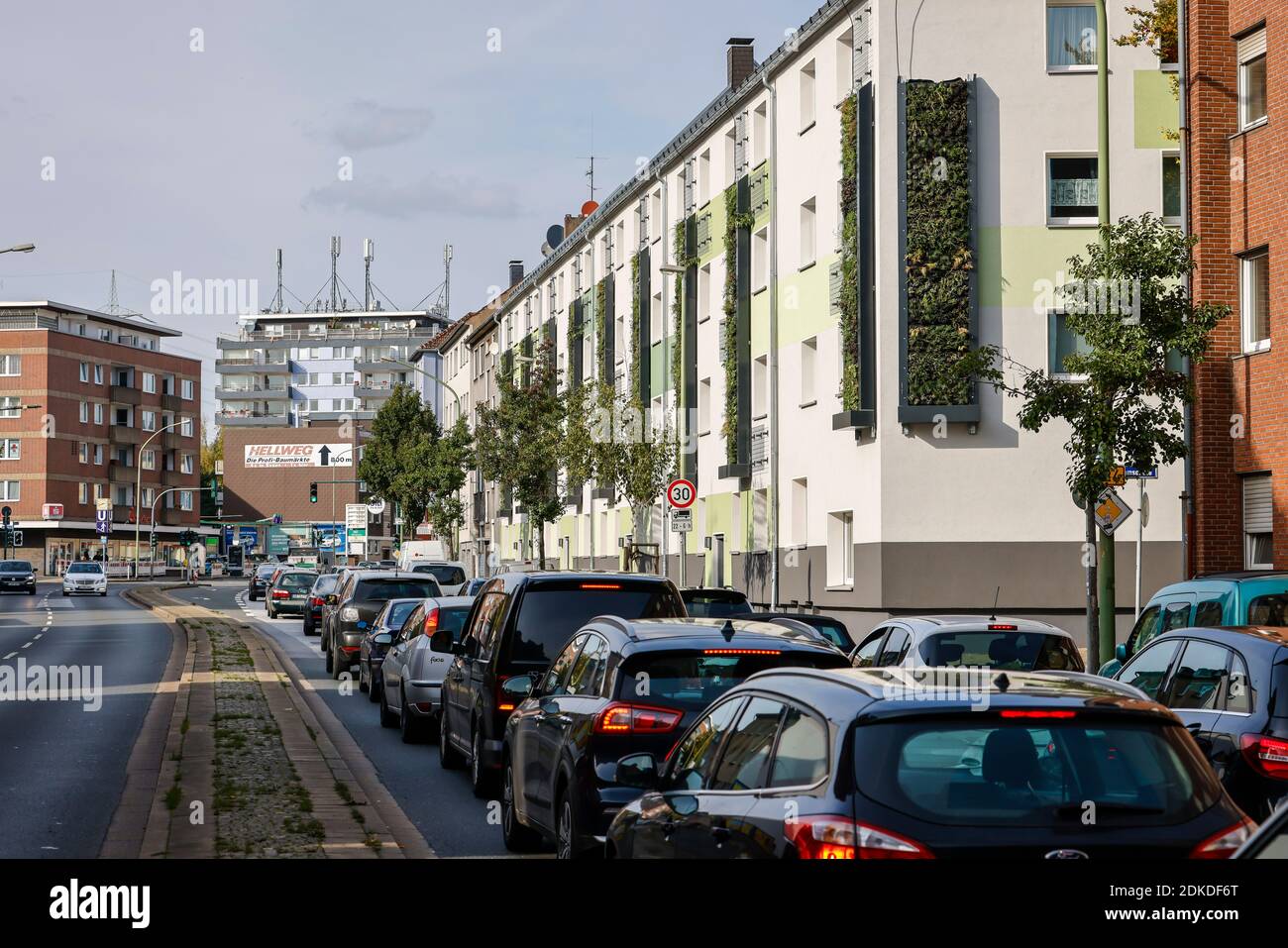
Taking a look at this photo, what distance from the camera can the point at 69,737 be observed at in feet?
56.9

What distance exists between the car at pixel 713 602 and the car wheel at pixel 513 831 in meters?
11.6

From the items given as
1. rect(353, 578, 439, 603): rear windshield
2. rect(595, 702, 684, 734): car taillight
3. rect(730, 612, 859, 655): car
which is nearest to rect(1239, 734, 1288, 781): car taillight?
rect(595, 702, 684, 734): car taillight

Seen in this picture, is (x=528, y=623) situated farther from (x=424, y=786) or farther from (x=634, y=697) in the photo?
(x=634, y=697)

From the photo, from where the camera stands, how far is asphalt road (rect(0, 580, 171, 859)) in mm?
11250

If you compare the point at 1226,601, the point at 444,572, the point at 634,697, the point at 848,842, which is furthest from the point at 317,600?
the point at 848,842

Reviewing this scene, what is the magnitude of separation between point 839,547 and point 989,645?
2107 cm

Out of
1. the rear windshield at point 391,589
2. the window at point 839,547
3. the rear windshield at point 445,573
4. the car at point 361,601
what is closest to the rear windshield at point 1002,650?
the car at point 361,601

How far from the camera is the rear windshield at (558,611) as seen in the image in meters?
12.8

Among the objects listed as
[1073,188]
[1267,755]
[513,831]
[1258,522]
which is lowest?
[513,831]

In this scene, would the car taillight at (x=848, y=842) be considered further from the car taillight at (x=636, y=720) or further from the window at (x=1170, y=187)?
the window at (x=1170, y=187)

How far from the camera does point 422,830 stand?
11.6 metres
